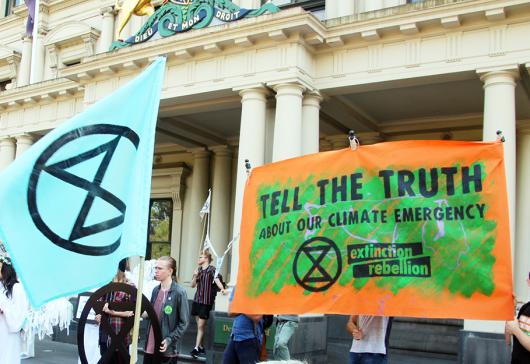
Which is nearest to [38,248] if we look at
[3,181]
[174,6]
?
[3,181]

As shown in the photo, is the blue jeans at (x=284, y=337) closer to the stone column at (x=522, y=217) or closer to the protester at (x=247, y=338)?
the protester at (x=247, y=338)

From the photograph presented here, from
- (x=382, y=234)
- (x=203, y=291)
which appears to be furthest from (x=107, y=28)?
(x=382, y=234)

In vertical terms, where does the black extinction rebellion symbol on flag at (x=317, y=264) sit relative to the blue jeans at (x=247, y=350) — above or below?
above

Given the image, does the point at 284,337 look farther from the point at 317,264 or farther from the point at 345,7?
the point at 345,7

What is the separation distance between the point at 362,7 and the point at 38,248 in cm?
1153

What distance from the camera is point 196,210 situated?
61.8ft

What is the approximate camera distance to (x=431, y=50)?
1177 centimetres

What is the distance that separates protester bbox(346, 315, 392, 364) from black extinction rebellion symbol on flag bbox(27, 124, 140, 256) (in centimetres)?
257

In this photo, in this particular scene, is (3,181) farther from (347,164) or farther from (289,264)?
(347,164)

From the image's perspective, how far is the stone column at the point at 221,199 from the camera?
58.6 ft

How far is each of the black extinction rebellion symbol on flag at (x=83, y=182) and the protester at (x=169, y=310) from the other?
7.44 ft

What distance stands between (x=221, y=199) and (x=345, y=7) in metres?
6.61

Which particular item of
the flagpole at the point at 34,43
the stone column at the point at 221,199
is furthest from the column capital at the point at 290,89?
the flagpole at the point at 34,43

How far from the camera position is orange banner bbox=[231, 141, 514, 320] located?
13.7 feet
